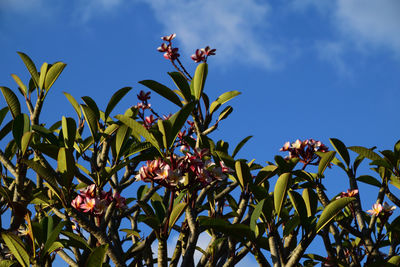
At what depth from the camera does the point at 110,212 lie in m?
2.34

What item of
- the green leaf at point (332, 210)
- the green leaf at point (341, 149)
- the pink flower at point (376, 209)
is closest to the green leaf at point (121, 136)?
the green leaf at point (332, 210)

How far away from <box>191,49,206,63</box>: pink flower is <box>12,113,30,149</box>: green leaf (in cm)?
202

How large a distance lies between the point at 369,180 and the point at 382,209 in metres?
0.27

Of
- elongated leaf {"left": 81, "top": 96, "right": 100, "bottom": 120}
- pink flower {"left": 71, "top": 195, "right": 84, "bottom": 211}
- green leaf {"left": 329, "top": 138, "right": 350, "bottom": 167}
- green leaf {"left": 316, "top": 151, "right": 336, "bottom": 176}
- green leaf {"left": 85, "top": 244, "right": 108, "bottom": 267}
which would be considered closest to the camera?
green leaf {"left": 85, "top": 244, "right": 108, "bottom": 267}

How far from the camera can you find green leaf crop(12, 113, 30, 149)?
8.09 feet

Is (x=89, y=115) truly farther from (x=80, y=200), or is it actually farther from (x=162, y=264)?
(x=162, y=264)

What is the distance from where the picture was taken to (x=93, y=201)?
7.11ft

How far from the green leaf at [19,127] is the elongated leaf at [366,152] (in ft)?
6.68

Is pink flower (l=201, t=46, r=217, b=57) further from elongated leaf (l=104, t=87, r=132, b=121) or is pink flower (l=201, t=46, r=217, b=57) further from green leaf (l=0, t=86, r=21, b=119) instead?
green leaf (l=0, t=86, r=21, b=119)

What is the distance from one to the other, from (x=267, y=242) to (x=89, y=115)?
4.35ft

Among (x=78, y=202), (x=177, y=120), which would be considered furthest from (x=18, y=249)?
(x=177, y=120)

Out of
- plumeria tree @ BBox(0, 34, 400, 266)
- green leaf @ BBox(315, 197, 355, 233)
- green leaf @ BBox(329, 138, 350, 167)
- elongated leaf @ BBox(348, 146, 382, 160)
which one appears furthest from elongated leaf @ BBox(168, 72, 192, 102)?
green leaf @ BBox(315, 197, 355, 233)

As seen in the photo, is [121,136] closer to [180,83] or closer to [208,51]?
[180,83]

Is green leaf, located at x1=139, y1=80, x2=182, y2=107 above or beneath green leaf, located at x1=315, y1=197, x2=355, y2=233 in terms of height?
above
